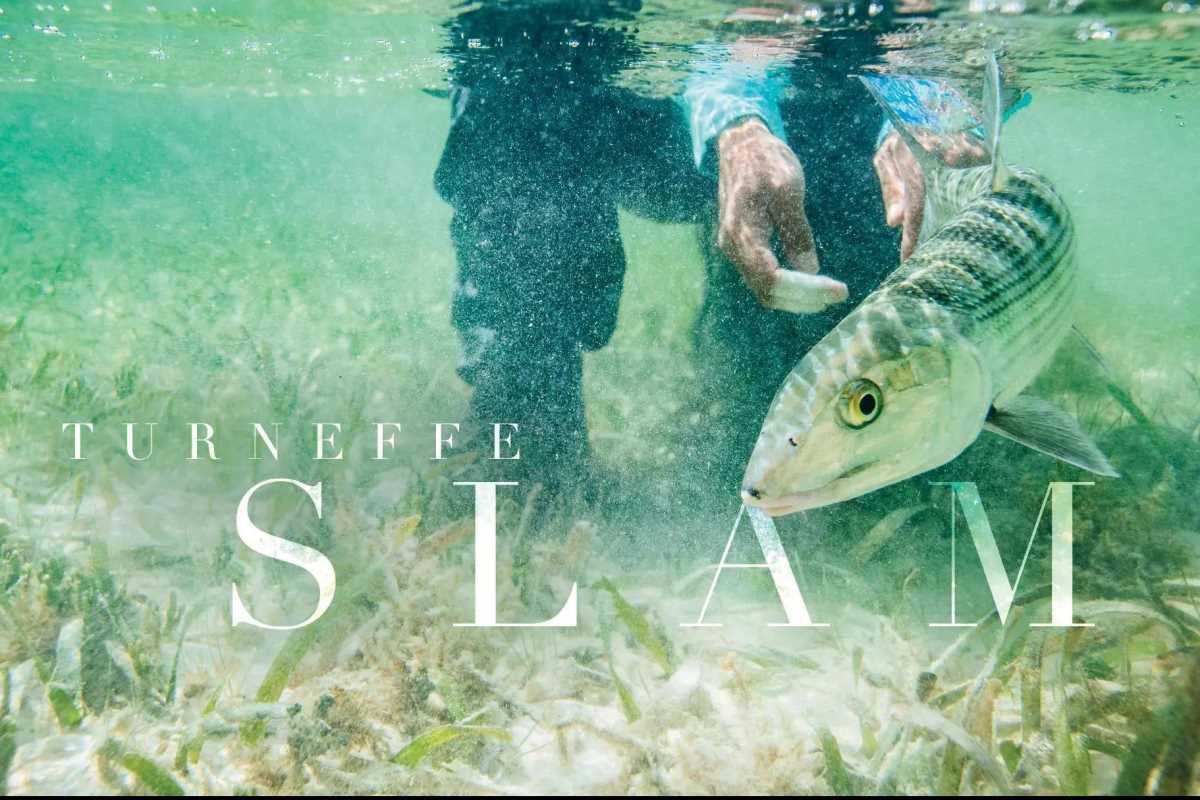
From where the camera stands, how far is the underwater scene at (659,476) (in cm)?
225

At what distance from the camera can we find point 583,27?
6.48 meters

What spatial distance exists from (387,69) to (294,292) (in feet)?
16.6

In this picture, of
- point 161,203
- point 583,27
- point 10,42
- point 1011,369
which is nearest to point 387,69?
point 10,42

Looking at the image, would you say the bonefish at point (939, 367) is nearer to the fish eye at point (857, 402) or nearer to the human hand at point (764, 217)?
the fish eye at point (857, 402)

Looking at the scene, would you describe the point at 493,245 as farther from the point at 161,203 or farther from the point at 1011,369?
the point at 161,203

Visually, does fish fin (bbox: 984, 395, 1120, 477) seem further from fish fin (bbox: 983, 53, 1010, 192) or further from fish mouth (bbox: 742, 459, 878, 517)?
fish fin (bbox: 983, 53, 1010, 192)

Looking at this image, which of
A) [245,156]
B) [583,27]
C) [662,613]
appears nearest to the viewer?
[662,613]

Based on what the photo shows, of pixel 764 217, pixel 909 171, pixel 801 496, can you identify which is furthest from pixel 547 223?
pixel 801 496

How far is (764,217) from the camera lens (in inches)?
134

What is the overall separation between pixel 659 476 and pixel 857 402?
3125 mm

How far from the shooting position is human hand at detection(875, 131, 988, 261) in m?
3.91

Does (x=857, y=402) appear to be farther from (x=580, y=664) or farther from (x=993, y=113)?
(x=580, y=664)

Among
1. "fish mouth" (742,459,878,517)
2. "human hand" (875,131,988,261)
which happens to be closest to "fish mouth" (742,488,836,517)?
"fish mouth" (742,459,878,517)

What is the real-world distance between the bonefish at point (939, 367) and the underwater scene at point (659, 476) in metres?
0.01
